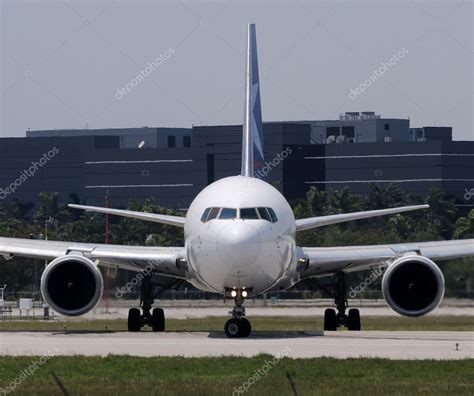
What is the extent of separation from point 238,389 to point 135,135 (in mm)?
161890

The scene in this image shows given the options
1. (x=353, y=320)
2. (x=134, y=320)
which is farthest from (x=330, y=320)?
(x=134, y=320)

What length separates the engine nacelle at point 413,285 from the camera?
123ft

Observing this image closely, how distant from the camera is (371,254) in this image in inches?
1561

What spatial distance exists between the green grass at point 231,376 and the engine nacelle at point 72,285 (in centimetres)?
887

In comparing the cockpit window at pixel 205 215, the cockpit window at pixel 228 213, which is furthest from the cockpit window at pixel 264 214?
the cockpit window at pixel 205 215

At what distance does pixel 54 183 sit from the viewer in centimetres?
16438

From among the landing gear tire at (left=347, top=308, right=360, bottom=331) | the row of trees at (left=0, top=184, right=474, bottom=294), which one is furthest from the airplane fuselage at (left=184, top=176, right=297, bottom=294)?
the row of trees at (left=0, top=184, right=474, bottom=294)

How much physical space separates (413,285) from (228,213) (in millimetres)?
5688

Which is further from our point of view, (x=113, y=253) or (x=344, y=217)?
(x=113, y=253)

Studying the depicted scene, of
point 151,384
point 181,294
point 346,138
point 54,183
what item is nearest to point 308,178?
point 346,138

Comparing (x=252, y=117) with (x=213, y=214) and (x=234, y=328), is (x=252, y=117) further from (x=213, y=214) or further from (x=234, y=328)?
(x=234, y=328)

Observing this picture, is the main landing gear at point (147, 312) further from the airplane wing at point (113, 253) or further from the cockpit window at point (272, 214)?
the cockpit window at point (272, 214)

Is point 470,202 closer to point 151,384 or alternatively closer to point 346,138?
point 346,138

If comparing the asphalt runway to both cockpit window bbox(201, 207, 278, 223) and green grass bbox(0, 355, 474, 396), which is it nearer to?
green grass bbox(0, 355, 474, 396)
